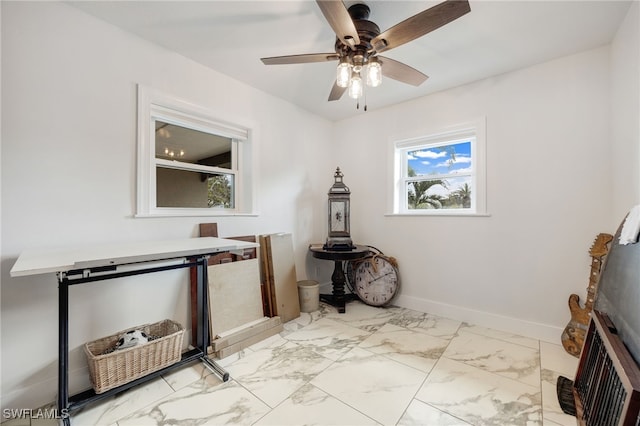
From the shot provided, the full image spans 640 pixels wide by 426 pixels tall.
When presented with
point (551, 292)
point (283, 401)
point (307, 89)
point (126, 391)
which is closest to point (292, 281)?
Result: point (283, 401)

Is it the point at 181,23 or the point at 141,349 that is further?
the point at 181,23

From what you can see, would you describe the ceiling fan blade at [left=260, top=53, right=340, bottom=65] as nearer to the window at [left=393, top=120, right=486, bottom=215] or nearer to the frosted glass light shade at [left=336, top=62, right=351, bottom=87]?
the frosted glass light shade at [left=336, top=62, right=351, bottom=87]

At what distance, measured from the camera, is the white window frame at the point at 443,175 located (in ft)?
8.87

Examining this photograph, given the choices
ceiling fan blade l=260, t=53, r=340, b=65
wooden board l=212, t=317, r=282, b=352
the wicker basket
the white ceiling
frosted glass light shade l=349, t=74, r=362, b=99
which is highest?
the white ceiling

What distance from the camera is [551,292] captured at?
93.0 inches

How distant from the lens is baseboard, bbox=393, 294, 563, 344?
93.2 inches

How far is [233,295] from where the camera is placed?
8.02ft

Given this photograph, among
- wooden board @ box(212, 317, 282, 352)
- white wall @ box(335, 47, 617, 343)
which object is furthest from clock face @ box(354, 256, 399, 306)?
wooden board @ box(212, 317, 282, 352)

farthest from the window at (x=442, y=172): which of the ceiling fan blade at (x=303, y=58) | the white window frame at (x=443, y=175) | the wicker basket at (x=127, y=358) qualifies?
the wicker basket at (x=127, y=358)

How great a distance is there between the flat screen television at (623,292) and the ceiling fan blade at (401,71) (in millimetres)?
1556

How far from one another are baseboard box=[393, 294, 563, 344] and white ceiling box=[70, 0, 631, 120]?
230 cm

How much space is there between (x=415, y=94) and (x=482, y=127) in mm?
784

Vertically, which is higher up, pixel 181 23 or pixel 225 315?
pixel 181 23

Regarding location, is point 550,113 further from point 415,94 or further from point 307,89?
point 307,89
